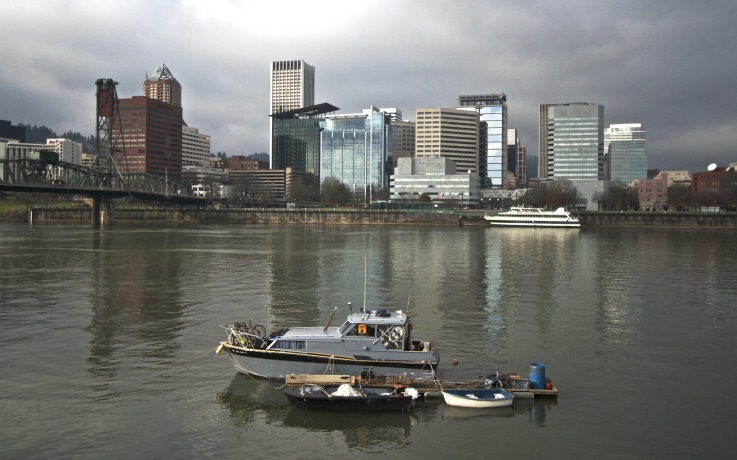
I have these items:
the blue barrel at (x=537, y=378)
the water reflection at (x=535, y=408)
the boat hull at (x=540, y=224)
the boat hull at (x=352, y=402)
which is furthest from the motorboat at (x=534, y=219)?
the boat hull at (x=352, y=402)

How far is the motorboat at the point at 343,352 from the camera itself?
22031 mm

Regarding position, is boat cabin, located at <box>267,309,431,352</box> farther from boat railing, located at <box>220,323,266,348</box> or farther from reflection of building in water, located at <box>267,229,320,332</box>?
reflection of building in water, located at <box>267,229,320,332</box>

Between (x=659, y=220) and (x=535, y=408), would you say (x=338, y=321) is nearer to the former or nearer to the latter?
(x=535, y=408)

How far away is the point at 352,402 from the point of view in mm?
20172

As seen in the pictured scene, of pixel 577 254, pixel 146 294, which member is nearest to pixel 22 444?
pixel 146 294

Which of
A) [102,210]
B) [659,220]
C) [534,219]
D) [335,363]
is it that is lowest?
[335,363]

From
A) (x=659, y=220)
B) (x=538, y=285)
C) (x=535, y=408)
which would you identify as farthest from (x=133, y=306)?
(x=659, y=220)

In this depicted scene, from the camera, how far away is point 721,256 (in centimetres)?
7912

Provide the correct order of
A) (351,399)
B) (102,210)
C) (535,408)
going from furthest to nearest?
1. (102,210)
2. (535,408)
3. (351,399)

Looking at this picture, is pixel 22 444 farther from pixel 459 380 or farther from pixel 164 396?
pixel 459 380

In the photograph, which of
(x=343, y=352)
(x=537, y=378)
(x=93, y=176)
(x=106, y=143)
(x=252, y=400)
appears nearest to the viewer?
(x=252, y=400)

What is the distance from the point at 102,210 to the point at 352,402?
167734 mm

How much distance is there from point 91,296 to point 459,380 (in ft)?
101

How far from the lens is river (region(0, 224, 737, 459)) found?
60.0 feet
